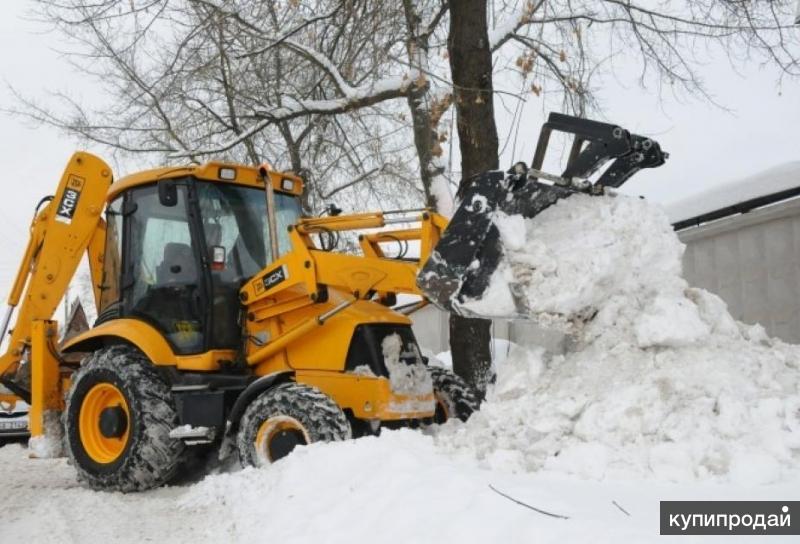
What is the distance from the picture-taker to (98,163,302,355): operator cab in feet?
20.1

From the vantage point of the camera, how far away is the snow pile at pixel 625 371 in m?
3.98

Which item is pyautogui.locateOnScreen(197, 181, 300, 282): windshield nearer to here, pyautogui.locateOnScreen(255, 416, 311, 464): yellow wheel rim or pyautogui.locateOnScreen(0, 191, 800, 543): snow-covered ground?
pyautogui.locateOnScreen(255, 416, 311, 464): yellow wheel rim

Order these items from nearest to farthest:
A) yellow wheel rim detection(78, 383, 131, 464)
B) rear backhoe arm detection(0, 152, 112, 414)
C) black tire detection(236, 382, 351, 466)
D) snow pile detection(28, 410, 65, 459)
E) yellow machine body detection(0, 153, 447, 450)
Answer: black tire detection(236, 382, 351, 466), yellow machine body detection(0, 153, 447, 450), yellow wheel rim detection(78, 383, 131, 464), snow pile detection(28, 410, 65, 459), rear backhoe arm detection(0, 152, 112, 414)

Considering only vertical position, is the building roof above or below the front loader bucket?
above

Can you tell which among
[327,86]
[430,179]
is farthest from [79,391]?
[327,86]

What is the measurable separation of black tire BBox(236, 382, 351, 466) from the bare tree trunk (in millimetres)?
3061

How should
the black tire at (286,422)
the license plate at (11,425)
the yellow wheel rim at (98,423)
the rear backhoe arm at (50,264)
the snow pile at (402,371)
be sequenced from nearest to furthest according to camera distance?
the black tire at (286,422), the snow pile at (402,371), the yellow wheel rim at (98,423), the rear backhoe arm at (50,264), the license plate at (11,425)

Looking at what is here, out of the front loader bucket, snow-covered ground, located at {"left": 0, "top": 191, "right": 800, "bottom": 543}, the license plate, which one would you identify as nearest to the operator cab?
snow-covered ground, located at {"left": 0, "top": 191, "right": 800, "bottom": 543}

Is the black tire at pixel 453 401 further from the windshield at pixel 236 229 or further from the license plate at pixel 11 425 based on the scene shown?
the license plate at pixel 11 425

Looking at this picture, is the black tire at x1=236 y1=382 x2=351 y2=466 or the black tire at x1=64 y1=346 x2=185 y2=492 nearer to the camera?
the black tire at x1=236 y1=382 x2=351 y2=466

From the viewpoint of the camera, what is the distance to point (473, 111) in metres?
8.07

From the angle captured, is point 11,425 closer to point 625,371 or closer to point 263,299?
point 263,299

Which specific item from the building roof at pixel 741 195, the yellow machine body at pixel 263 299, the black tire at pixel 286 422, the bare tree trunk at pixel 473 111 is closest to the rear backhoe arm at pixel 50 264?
the yellow machine body at pixel 263 299

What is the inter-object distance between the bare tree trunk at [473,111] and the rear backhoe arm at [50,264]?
134 inches
